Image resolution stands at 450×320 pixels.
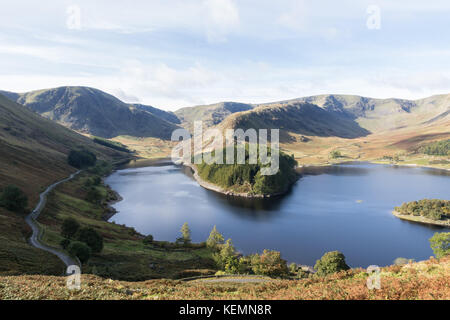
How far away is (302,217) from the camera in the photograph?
99.3 metres

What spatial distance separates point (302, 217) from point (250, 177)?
51.3 m

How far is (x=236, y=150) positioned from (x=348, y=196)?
81.2m

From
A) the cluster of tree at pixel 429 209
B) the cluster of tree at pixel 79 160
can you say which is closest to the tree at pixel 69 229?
the cluster of tree at pixel 429 209

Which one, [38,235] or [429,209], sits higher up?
[429,209]

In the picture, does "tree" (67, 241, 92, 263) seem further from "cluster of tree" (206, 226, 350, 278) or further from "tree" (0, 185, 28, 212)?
"tree" (0, 185, 28, 212)

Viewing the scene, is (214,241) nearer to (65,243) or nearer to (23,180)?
(65,243)

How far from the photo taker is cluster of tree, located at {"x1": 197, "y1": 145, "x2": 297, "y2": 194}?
453 ft

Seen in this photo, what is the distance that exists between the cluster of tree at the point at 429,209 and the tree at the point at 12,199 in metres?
131

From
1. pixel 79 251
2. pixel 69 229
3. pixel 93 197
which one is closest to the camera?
pixel 79 251

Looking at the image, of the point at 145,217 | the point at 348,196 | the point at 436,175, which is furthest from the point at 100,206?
the point at 436,175

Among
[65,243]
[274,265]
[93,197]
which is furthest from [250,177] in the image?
[65,243]

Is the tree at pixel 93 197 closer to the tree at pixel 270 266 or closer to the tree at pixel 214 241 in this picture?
the tree at pixel 214 241

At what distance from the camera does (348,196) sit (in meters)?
131

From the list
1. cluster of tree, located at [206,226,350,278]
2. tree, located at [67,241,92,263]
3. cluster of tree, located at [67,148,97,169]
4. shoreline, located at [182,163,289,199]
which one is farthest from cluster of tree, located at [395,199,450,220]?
cluster of tree, located at [67,148,97,169]
